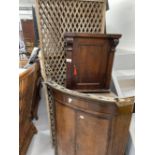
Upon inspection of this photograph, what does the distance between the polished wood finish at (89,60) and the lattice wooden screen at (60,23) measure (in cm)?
36

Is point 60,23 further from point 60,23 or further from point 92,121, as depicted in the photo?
point 92,121

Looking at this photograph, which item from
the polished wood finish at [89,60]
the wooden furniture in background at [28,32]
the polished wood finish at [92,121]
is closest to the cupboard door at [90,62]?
the polished wood finish at [89,60]

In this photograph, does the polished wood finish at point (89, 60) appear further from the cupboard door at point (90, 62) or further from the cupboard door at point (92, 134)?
the cupboard door at point (92, 134)

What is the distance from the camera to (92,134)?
143 cm

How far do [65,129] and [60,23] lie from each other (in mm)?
1145

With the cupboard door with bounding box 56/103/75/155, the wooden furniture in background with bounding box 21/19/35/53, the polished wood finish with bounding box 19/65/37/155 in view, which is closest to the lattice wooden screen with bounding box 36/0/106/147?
the polished wood finish with bounding box 19/65/37/155

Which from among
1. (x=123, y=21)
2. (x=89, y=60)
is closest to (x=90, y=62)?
(x=89, y=60)

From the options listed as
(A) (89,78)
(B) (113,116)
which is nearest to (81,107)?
(B) (113,116)

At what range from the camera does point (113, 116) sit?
1.33m

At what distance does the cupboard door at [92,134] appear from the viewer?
54.4 inches

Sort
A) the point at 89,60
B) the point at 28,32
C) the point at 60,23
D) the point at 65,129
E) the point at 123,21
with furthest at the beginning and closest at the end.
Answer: the point at 28,32, the point at 123,21, the point at 60,23, the point at 89,60, the point at 65,129
